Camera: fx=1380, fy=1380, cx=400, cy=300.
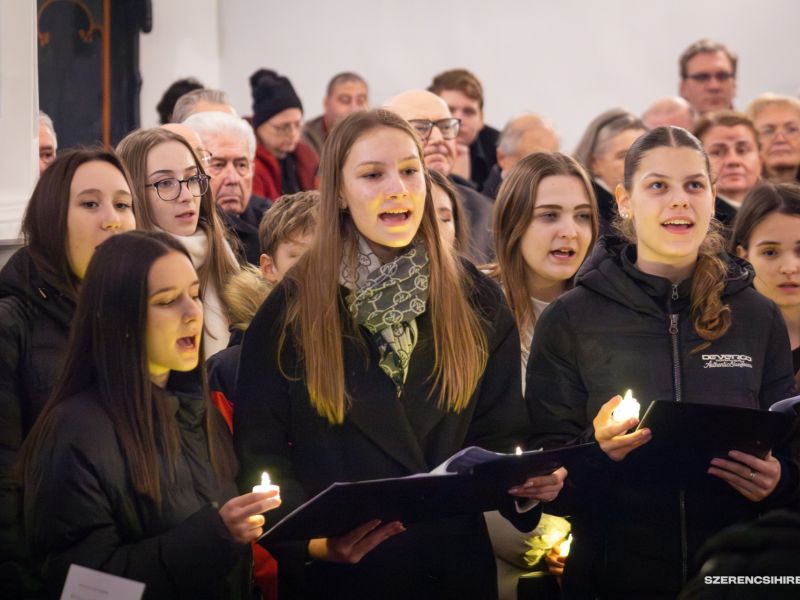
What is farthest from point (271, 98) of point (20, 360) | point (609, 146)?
point (20, 360)

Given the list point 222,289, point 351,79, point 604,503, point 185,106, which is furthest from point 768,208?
point 351,79

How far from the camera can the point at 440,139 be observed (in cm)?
546

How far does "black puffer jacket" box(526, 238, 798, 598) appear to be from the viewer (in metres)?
3.29

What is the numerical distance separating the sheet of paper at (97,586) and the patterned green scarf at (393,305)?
84 centimetres

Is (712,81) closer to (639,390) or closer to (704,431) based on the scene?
(639,390)

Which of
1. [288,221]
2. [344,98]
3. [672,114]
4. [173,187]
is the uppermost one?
[344,98]

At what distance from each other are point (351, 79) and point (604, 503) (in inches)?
189

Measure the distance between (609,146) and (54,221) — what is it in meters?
3.07

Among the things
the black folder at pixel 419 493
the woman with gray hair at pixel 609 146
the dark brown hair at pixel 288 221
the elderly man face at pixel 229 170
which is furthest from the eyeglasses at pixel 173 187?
the woman with gray hair at pixel 609 146

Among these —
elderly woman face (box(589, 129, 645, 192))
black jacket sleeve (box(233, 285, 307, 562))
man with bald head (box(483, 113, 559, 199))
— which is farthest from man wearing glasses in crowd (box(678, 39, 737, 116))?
black jacket sleeve (box(233, 285, 307, 562))

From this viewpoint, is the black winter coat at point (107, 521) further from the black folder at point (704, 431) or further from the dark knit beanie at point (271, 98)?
the dark knit beanie at point (271, 98)

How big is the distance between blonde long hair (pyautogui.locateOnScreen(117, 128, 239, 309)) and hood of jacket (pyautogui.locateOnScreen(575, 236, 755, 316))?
1.21 meters

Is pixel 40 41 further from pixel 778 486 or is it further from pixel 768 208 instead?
pixel 778 486

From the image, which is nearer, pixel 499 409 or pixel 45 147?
pixel 499 409
